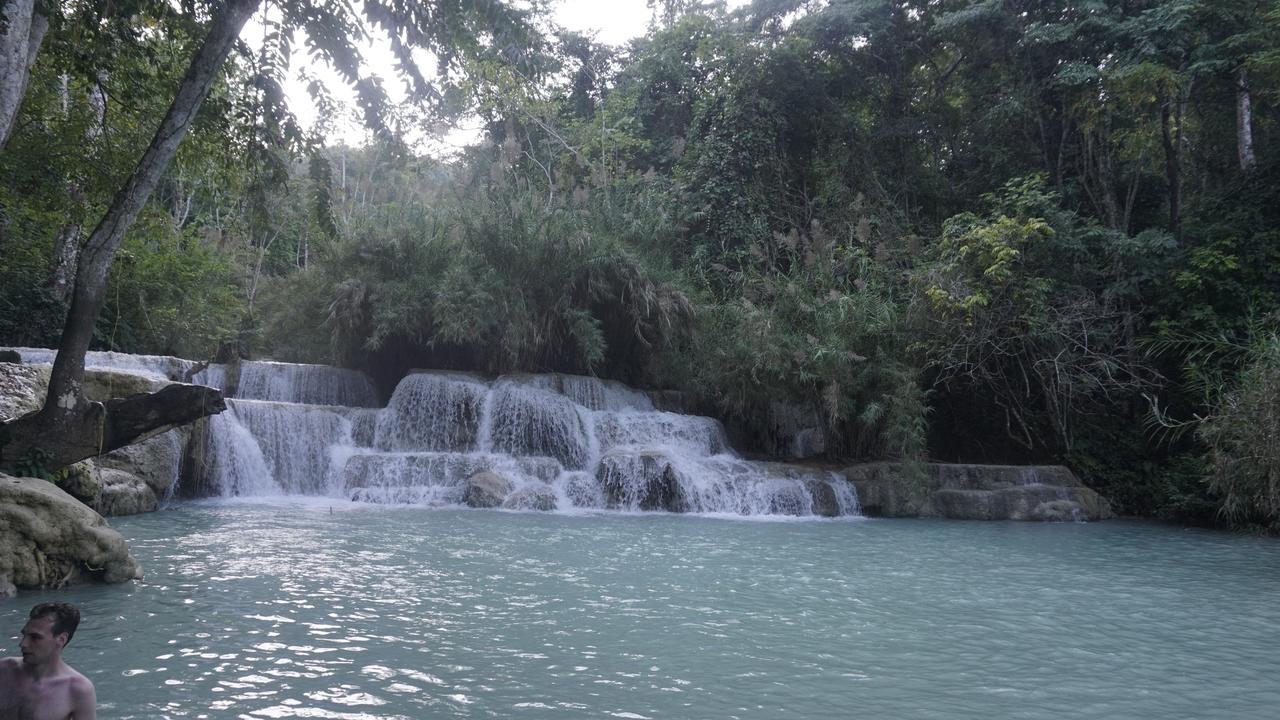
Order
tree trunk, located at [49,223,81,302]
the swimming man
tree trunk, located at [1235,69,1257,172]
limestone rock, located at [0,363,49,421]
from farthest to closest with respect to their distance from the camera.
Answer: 1. tree trunk, located at [49,223,81,302]
2. tree trunk, located at [1235,69,1257,172]
3. limestone rock, located at [0,363,49,421]
4. the swimming man

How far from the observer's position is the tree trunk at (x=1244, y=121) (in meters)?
14.1

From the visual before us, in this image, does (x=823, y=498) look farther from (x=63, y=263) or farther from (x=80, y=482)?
(x=63, y=263)

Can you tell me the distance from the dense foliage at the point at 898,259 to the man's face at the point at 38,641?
23.8 ft

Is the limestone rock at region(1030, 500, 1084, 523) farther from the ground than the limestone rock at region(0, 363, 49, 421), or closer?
closer

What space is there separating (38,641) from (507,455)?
10.2 meters

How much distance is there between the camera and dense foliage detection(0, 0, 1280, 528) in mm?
13070

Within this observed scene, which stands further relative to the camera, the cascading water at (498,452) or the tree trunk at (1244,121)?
the tree trunk at (1244,121)

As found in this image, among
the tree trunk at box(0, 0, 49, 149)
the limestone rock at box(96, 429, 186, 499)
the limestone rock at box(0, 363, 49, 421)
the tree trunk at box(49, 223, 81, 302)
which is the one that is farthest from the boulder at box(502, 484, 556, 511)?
the tree trunk at box(49, 223, 81, 302)

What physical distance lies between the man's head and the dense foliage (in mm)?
7240

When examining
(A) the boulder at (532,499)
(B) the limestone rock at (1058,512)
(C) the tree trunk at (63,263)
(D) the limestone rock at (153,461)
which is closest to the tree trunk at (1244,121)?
(B) the limestone rock at (1058,512)

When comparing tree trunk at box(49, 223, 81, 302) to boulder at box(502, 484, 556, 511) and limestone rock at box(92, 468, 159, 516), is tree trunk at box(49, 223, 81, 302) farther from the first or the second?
boulder at box(502, 484, 556, 511)

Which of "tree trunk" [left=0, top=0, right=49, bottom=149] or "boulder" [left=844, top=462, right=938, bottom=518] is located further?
"boulder" [left=844, top=462, right=938, bottom=518]

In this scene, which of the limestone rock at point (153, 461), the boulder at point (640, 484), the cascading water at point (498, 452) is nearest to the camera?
the limestone rock at point (153, 461)

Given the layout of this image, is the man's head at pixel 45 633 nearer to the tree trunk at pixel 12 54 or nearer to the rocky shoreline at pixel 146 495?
the rocky shoreline at pixel 146 495
